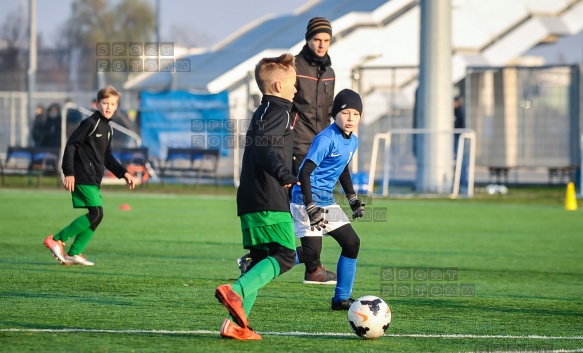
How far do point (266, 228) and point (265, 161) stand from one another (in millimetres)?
469

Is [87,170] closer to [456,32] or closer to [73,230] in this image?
[73,230]

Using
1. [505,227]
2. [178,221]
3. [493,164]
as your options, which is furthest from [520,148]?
[178,221]

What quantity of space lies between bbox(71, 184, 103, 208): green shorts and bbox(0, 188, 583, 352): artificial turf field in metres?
0.65

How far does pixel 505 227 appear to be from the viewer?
18.4 metres

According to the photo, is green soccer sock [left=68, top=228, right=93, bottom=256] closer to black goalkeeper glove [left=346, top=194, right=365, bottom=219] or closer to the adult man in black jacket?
the adult man in black jacket

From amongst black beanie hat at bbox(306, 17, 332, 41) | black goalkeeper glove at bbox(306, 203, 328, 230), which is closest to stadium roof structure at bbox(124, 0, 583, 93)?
black beanie hat at bbox(306, 17, 332, 41)

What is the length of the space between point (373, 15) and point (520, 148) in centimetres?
980

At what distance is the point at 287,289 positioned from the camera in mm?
10016

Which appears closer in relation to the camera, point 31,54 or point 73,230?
point 73,230

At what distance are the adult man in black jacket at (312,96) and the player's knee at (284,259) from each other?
2.80 m

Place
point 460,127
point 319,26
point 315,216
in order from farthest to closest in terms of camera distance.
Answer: point 460,127 → point 319,26 → point 315,216

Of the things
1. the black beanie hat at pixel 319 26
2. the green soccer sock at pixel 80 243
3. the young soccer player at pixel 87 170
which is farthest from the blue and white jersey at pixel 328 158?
the green soccer sock at pixel 80 243

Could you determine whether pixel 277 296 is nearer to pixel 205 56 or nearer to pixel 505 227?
pixel 505 227

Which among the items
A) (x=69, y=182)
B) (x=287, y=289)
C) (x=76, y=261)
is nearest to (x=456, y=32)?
(x=69, y=182)
